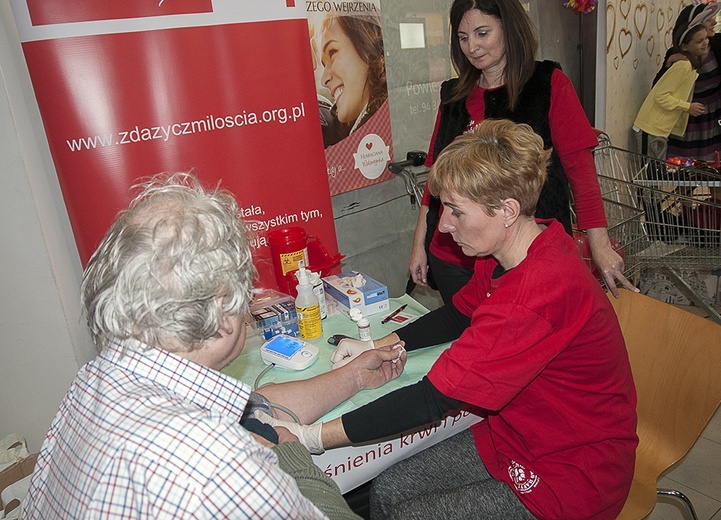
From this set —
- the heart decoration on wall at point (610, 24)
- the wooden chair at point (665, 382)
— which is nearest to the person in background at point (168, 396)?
the wooden chair at point (665, 382)

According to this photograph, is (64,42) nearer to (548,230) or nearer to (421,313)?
(421,313)

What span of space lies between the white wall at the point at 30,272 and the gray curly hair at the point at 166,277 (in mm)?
1316

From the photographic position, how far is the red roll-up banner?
5.97ft

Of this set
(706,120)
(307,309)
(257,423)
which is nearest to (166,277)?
(257,423)

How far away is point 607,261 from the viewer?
184 centimetres

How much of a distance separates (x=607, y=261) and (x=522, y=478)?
0.88 metres

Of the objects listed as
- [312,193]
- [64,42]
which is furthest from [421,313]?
[64,42]

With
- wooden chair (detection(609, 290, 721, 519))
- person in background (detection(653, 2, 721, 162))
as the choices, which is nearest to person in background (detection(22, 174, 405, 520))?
wooden chair (detection(609, 290, 721, 519))

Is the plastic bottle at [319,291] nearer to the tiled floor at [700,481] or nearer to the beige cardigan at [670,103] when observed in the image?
the tiled floor at [700,481]

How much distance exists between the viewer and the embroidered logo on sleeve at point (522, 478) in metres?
1.29

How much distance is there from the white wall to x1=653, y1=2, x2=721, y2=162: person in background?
440cm

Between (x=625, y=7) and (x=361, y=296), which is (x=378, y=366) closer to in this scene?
(x=361, y=296)

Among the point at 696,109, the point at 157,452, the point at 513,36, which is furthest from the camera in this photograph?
the point at 696,109

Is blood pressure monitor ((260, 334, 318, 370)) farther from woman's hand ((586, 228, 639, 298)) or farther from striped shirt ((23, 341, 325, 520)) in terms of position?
woman's hand ((586, 228, 639, 298))
